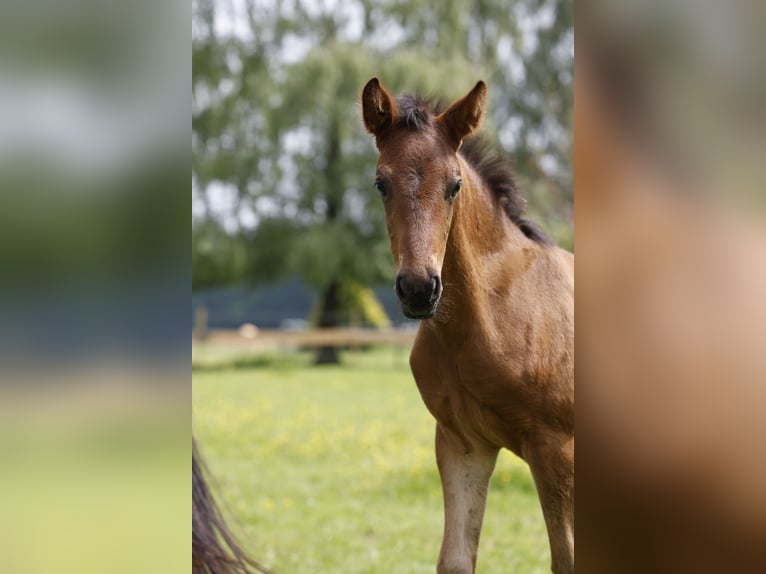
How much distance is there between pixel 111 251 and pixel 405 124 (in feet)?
6.00

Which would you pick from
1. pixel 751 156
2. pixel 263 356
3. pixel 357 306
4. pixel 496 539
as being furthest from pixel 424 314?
pixel 357 306

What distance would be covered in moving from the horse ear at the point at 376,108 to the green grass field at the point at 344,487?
1.61m

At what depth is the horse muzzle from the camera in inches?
94.8

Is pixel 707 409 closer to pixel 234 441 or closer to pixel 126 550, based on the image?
pixel 126 550

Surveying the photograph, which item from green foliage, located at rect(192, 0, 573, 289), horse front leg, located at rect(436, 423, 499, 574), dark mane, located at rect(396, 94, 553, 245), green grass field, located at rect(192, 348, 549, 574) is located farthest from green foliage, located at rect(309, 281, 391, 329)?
horse front leg, located at rect(436, 423, 499, 574)

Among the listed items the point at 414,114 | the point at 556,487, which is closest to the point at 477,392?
the point at 556,487

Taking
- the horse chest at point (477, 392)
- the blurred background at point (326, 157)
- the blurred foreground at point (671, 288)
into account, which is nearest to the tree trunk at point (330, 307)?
the blurred background at point (326, 157)

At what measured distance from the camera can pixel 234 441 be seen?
28.0 feet

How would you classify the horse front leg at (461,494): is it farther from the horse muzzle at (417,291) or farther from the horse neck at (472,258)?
the horse muzzle at (417,291)

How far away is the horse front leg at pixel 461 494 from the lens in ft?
9.72

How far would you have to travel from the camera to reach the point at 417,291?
7.91ft

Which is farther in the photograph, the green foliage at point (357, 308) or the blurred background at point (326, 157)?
the green foliage at point (357, 308)

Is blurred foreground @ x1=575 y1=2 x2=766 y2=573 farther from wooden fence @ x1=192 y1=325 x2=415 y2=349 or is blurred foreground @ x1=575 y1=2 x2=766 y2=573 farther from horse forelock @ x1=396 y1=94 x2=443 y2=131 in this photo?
wooden fence @ x1=192 y1=325 x2=415 y2=349

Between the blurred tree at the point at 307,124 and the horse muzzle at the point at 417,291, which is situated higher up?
the blurred tree at the point at 307,124
